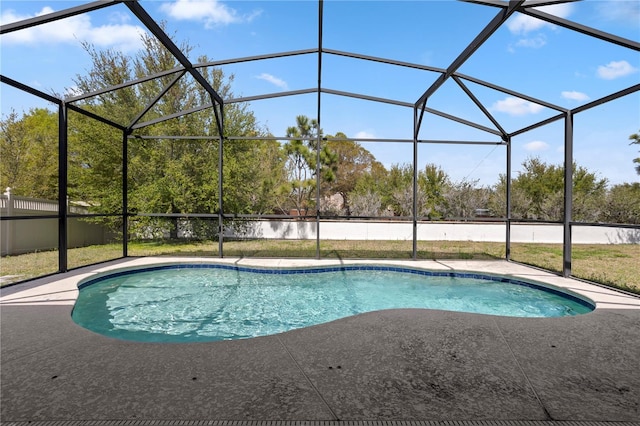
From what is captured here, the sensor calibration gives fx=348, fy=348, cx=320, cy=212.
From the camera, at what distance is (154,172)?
37.1 feet

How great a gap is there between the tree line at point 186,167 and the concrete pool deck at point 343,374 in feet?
15.6

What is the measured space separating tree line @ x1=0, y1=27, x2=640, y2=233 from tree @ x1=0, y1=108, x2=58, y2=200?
0.04 meters

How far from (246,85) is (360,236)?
7.35m

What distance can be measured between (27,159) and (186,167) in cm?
849

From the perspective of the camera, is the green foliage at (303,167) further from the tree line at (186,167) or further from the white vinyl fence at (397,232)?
the white vinyl fence at (397,232)

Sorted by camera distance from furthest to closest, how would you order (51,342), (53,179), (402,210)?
A: 1. (402,210)
2. (53,179)
3. (51,342)

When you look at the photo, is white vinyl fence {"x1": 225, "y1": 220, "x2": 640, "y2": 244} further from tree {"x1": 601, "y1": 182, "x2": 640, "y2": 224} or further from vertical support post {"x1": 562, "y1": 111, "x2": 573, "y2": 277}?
vertical support post {"x1": 562, "y1": 111, "x2": 573, "y2": 277}

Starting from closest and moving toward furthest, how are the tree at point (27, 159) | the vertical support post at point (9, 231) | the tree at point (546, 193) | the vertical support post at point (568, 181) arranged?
the vertical support post at point (568, 181)
the vertical support post at point (9, 231)
the tree at point (27, 159)
the tree at point (546, 193)

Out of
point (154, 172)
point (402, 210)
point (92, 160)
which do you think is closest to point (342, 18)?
point (154, 172)

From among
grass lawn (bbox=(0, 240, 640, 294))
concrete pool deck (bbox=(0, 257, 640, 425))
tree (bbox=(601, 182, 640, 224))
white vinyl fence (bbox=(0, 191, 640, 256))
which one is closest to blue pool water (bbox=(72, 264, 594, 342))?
concrete pool deck (bbox=(0, 257, 640, 425))

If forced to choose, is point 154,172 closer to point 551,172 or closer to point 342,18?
point 342,18

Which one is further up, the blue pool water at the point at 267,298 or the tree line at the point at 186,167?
the tree line at the point at 186,167

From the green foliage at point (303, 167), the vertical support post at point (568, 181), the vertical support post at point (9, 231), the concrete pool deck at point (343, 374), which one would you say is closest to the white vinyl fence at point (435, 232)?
the green foliage at point (303, 167)

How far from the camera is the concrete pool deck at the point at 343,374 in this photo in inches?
69.6
